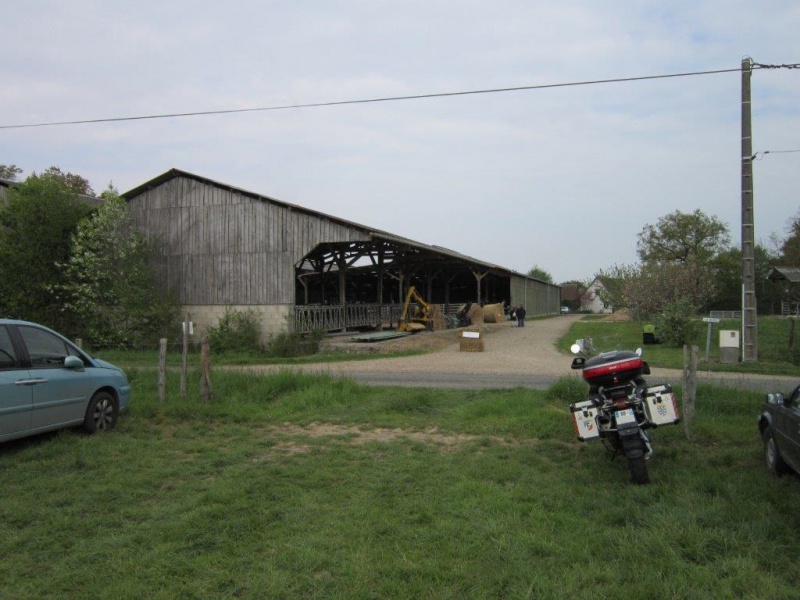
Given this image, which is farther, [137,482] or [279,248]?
[279,248]

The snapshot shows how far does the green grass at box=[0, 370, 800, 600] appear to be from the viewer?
367 cm

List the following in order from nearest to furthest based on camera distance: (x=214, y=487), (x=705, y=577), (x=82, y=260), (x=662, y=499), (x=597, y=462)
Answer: (x=705, y=577), (x=662, y=499), (x=214, y=487), (x=597, y=462), (x=82, y=260)

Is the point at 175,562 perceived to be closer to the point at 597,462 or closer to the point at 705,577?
the point at 705,577

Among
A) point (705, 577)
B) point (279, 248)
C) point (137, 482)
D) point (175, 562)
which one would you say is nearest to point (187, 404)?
point (137, 482)

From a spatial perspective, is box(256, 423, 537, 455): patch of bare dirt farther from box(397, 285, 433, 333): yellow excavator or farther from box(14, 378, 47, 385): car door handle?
box(397, 285, 433, 333): yellow excavator

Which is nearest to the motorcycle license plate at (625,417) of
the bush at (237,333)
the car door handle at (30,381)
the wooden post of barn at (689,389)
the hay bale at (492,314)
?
the wooden post of barn at (689,389)

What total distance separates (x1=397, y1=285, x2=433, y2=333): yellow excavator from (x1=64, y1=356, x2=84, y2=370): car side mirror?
2022 centimetres

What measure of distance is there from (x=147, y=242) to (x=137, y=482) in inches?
786

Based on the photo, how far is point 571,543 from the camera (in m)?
4.18

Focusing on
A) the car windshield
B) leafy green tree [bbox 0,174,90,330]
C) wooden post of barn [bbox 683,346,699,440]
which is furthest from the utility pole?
leafy green tree [bbox 0,174,90,330]

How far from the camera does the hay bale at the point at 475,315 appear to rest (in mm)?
34478

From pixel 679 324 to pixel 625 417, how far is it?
17.8 meters

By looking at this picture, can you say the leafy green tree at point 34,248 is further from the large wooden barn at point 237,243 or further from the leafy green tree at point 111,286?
the large wooden barn at point 237,243

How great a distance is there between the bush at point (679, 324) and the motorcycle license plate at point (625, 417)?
687 inches
